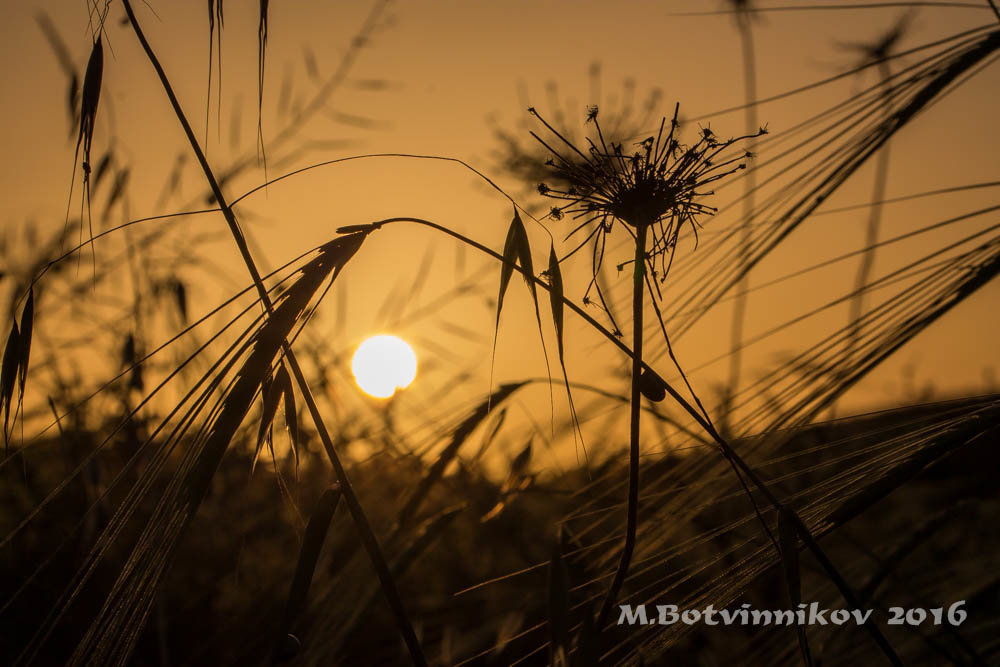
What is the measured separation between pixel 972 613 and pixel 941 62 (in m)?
0.98

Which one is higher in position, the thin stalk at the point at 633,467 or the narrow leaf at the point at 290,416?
the narrow leaf at the point at 290,416

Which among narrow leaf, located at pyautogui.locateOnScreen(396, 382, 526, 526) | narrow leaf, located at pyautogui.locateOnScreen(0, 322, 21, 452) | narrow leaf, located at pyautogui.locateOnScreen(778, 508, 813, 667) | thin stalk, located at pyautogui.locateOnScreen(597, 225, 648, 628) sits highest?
narrow leaf, located at pyautogui.locateOnScreen(0, 322, 21, 452)

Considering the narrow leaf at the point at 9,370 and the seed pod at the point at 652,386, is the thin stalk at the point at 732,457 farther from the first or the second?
the narrow leaf at the point at 9,370

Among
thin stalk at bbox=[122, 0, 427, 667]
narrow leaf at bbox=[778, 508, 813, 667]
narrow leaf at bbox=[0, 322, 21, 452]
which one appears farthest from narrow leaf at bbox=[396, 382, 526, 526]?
narrow leaf at bbox=[0, 322, 21, 452]

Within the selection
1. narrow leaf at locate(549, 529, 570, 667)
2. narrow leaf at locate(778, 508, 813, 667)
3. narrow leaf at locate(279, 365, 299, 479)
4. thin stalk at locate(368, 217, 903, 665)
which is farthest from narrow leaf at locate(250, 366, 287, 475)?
narrow leaf at locate(778, 508, 813, 667)

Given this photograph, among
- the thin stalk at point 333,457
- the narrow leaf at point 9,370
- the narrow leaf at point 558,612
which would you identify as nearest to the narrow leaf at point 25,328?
the narrow leaf at point 9,370

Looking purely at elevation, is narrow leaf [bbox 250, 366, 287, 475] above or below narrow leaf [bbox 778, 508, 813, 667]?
above

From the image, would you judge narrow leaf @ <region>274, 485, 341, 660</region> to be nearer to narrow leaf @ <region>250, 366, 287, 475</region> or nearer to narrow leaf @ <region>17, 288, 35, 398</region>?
narrow leaf @ <region>250, 366, 287, 475</region>

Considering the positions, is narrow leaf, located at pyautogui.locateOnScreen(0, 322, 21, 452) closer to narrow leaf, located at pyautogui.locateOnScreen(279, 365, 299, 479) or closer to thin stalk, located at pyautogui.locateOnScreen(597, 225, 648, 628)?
narrow leaf, located at pyautogui.locateOnScreen(279, 365, 299, 479)

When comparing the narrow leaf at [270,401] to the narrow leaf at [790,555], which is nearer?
the narrow leaf at [790,555]

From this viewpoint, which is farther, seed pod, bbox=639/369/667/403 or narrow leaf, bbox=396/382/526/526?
narrow leaf, bbox=396/382/526/526

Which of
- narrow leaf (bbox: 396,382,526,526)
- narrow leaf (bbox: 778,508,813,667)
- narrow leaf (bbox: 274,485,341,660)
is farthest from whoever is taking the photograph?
narrow leaf (bbox: 396,382,526,526)

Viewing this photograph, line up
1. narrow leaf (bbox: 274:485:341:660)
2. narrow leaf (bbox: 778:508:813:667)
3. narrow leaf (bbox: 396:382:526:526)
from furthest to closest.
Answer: narrow leaf (bbox: 396:382:526:526) < narrow leaf (bbox: 274:485:341:660) < narrow leaf (bbox: 778:508:813:667)

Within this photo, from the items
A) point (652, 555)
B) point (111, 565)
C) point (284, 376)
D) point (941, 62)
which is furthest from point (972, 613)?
point (111, 565)
